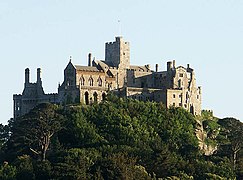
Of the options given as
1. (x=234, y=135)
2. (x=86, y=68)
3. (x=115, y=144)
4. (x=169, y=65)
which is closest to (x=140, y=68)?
(x=169, y=65)

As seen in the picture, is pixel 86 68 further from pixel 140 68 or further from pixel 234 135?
pixel 234 135

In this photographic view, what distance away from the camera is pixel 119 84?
122m

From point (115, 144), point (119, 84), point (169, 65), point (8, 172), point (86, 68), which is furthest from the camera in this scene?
point (169, 65)

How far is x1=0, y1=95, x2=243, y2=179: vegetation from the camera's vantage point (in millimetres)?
98875

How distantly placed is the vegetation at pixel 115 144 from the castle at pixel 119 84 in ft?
6.90

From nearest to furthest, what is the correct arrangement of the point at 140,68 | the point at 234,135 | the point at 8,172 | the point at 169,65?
the point at 8,172 → the point at 234,135 → the point at 169,65 → the point at 140,68

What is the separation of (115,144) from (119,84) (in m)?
14.8

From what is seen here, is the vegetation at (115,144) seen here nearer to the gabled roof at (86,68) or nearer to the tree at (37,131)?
the tree at (37,131)

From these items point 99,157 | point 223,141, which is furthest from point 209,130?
point 99,157

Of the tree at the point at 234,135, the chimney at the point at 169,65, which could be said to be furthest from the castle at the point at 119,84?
the tree at the point at 234,135

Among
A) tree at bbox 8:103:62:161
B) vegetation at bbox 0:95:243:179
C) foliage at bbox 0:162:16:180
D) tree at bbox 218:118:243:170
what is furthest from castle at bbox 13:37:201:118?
foliage at bbox 0:162:16:180

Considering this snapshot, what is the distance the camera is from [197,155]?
11169 centimetres

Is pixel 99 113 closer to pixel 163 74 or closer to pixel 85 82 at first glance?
pixel 85 82

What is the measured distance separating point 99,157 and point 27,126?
515 inches
